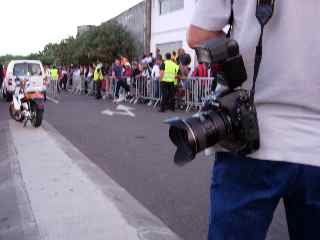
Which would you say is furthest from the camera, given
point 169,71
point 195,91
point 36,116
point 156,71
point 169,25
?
point 169,25

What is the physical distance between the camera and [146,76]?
61.4 ft

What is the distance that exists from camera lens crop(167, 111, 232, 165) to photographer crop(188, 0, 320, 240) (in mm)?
106

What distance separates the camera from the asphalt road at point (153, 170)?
4.73m

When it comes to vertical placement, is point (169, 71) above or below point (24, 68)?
above

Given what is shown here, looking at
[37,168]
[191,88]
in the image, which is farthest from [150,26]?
[37,168]

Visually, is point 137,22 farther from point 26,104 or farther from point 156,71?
point 26,104

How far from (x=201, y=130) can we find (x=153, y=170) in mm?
5221

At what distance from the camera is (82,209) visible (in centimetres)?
462

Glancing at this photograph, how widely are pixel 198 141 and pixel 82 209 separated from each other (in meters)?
3.14

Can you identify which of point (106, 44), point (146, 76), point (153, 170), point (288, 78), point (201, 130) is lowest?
point (153, 170)

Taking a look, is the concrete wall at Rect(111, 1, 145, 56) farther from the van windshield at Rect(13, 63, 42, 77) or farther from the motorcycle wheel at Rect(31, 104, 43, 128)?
the motorcycle wheel at Rect(31, 104, 43, 128)

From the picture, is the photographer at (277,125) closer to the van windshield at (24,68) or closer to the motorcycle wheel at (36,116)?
the motorcycle wheel at (36,116)

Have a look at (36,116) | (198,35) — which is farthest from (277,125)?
(36,116)

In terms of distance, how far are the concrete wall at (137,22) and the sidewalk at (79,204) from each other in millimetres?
26070
